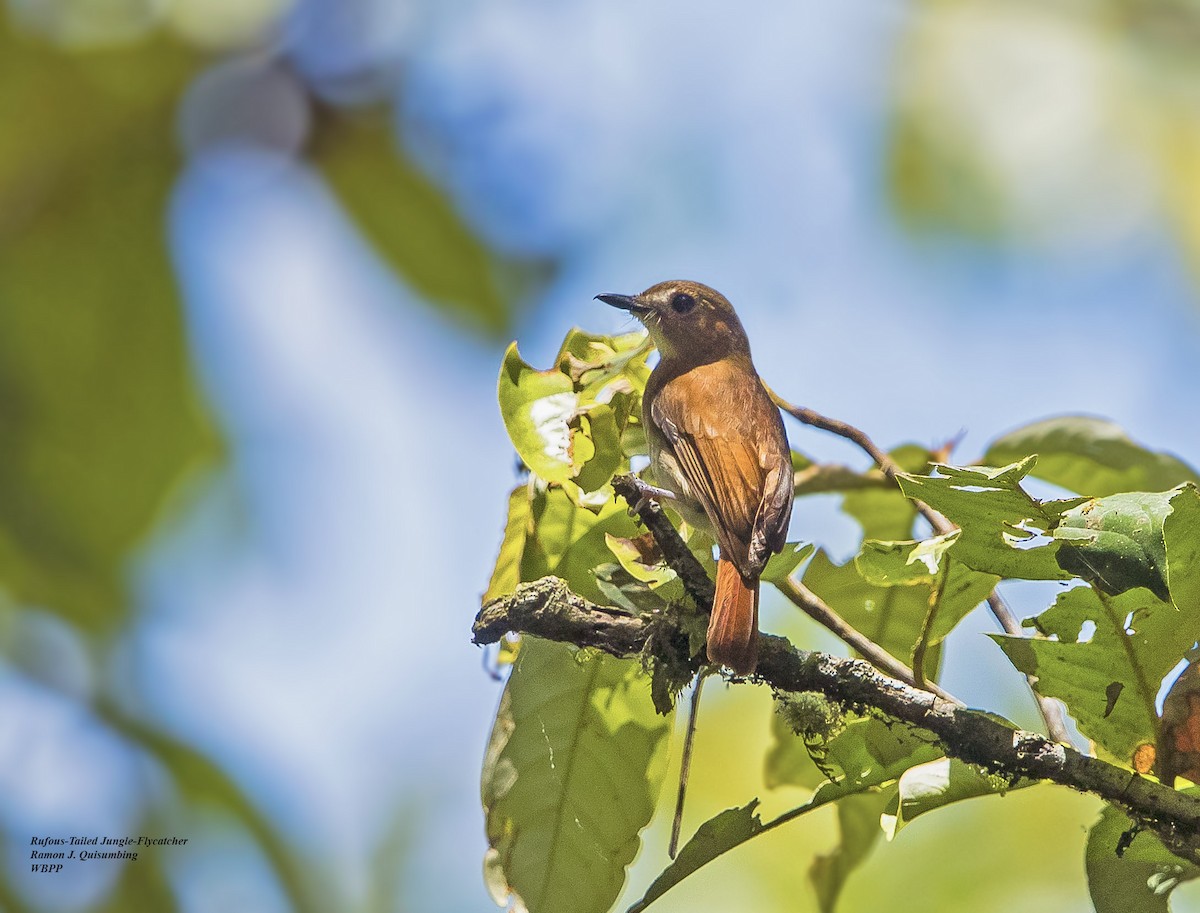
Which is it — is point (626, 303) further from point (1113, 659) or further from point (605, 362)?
point (1113, 659)

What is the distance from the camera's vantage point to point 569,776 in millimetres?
1889

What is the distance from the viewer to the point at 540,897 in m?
1.82

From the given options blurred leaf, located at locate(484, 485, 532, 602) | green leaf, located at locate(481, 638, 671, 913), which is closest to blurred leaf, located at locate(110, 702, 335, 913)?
green leaf, located at locate(481, 638, 671, 913)

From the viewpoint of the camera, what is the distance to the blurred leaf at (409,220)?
10.2 feet

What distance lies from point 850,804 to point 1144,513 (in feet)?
3.55

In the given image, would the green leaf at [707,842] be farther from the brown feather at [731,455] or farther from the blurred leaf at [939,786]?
the brown feather at [731,455]

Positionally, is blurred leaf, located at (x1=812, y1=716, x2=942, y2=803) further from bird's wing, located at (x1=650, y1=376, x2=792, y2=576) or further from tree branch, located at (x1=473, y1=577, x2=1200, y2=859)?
bird's wing, located at (x1=650, y1=376, x2=792, y2=576)

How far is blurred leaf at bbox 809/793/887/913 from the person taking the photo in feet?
7.11

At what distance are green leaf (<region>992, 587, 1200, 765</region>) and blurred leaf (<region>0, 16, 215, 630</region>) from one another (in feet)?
7.08

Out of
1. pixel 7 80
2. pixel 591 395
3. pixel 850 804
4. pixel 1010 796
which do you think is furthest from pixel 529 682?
pixel 7 80

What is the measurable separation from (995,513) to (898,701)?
0.94 ft

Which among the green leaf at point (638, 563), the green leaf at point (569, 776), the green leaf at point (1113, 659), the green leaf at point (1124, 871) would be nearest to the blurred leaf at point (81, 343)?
the green leaf at point (569, 776)

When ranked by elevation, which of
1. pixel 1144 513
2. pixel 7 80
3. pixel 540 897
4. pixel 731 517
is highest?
pixel 7 80

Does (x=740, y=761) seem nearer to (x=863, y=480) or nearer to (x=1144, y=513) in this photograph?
(x=863, y=480)
